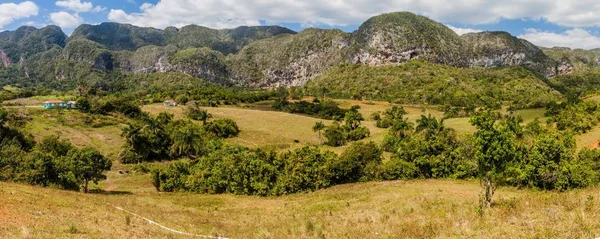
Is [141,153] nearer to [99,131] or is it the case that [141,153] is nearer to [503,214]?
[99,131]

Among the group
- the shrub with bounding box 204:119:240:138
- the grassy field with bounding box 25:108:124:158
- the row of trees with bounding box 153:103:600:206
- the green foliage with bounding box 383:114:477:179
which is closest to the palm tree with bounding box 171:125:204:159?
the shrub with bounding box 204:119:240:138

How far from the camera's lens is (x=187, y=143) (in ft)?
288

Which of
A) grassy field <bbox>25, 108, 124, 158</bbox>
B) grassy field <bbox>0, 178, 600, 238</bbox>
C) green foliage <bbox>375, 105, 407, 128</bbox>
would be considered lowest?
grassy field <bbox>25, 108, 124, 158</bbox>

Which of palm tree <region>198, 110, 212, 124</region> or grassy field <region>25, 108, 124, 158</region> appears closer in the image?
grassy field <region>25, 108, 124, 158</region>

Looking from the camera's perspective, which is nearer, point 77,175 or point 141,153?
point 77,175

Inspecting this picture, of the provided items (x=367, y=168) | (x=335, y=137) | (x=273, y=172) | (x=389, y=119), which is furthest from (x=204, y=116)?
(x=367, y=168)

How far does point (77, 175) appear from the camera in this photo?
166 ft

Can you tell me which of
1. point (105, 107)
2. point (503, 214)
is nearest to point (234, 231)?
point (503, 214)

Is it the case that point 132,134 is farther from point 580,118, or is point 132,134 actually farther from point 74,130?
point 580,118

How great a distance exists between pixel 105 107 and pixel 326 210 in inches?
4303

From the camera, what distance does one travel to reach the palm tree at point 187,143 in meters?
87.1

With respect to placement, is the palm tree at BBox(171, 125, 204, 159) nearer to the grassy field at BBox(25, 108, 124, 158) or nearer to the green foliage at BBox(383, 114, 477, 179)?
the grassy field at BBox(25, 108, 124, 158)

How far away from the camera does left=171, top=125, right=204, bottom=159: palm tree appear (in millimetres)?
87125

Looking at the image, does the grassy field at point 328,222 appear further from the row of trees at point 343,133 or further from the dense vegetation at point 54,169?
the row of trees at point 343,133
